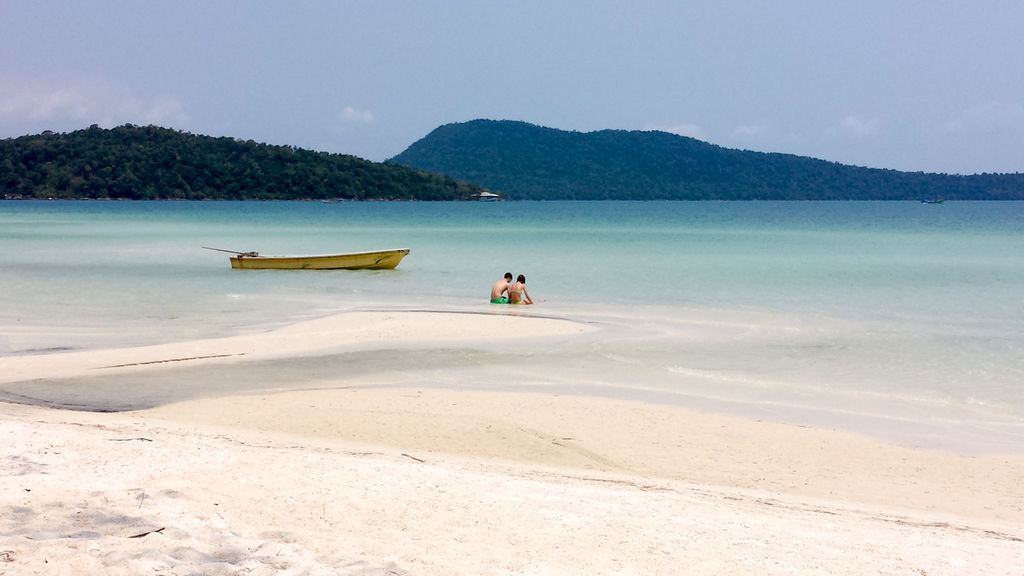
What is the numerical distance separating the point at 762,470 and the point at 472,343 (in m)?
7.26

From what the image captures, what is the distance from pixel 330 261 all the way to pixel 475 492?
75.3ft

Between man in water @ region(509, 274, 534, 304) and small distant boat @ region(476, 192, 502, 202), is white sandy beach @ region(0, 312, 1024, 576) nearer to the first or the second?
man in water @ region(509, 274, 534, 304)

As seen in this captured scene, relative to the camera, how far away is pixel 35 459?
6027 millimetres

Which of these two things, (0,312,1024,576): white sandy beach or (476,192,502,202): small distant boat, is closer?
(0,312,1024,576): white sandy beach

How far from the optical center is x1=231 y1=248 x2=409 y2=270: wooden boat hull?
27938mm

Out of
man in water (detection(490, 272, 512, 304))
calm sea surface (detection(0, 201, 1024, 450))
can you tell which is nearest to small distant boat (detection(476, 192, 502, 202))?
calm sea surface (detection(0, 201, 1024, 450))

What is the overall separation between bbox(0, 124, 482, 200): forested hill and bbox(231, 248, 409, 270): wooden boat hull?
124503mm

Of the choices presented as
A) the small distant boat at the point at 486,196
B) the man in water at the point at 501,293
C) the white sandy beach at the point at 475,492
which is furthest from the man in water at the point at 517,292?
the small distant boat at the point at 486,196

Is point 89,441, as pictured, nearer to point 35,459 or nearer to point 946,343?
point 35,459


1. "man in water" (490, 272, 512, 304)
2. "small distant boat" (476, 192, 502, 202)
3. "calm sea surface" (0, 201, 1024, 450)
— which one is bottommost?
"calm sea surface" (0, 201, 1024, 450)

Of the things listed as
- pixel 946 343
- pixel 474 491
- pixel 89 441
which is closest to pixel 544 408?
pixel 474 491

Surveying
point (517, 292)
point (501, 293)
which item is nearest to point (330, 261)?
point (501, 293)

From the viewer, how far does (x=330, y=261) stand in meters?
28.1

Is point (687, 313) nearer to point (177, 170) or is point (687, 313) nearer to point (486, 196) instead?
point (177, 170)
